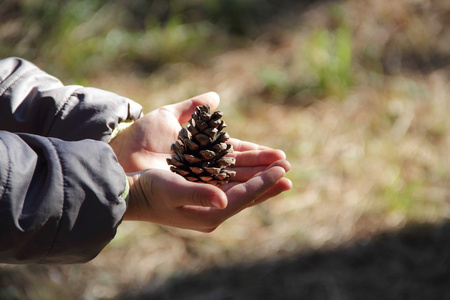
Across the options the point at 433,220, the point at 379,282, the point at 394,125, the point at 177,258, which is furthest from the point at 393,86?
the point at 177,258

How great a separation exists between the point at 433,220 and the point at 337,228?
1.74ft

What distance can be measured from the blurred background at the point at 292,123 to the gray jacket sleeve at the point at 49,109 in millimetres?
1226

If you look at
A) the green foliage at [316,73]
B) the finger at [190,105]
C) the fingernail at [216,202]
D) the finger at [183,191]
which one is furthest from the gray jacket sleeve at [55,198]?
the green foliage at [316,73]

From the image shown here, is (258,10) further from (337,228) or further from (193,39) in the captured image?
(337,228)

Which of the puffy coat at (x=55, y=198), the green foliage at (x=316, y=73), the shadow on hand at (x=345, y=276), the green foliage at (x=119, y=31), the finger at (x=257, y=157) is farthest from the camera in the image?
the green foliage at (x=316, y=73)

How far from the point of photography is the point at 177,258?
337 cm

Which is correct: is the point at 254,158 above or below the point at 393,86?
below

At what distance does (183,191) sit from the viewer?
5.53 feet

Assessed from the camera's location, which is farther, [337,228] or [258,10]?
[258,10]

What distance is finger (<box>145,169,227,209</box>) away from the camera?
164cm

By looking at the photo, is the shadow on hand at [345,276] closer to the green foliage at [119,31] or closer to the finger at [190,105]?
the finger at [190,105]

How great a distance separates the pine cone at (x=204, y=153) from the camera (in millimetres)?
1978

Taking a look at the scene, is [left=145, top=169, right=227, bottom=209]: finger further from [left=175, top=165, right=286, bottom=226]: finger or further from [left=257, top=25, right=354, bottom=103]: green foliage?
[left=257, top=25, right=354, bottom=103]: green foliage

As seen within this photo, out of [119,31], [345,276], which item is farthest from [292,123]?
[119,31]
